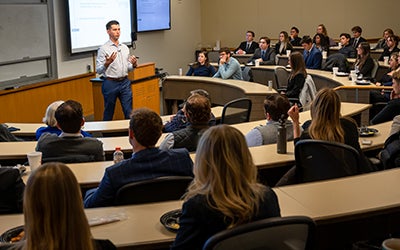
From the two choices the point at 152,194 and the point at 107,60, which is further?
the point at 107,60

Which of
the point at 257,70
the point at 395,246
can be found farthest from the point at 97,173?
the point at 257,70

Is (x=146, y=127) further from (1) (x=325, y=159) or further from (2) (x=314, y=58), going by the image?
(2) (x=314, y=58)

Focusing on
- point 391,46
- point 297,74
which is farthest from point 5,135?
point 391,46

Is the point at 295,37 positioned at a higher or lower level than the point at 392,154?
higher

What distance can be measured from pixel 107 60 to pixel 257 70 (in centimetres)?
396

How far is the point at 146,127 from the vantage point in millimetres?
2877

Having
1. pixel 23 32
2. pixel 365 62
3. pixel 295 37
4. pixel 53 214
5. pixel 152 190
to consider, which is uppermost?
pixel 23 32

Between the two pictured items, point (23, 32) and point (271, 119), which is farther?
point (23, 32)

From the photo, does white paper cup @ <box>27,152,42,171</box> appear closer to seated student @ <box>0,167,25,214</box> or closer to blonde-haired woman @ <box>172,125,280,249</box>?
seated student @ <box>0,167,25,214</box>

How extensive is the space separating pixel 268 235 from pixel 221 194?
26 centimetres

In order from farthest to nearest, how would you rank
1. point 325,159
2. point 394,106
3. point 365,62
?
point 365,62
point 394,106
point 325,159

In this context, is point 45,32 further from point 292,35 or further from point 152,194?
point 292,35

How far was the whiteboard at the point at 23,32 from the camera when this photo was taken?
718 cm

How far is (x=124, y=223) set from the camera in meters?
2.43
